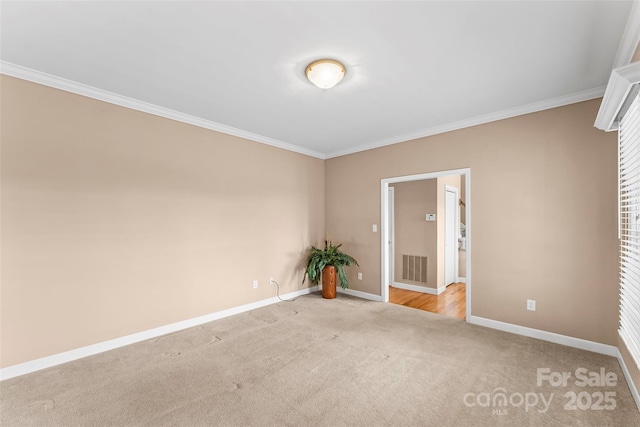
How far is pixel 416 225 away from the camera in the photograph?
17.6 ft

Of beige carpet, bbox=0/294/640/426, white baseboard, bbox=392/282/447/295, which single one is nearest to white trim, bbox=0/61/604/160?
beige carpet, bbox=0/294/640/426

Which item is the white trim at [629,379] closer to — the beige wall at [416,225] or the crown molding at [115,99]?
the beige wall at [416,225]

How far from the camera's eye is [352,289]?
16.5 feet

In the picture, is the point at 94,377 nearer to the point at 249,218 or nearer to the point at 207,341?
the point at 207,341

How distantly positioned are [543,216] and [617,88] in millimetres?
1972

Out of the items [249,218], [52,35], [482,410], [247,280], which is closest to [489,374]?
[482,410]

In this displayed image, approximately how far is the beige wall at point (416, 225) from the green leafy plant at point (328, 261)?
1.27 meters

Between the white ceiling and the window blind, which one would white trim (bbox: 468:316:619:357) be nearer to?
the window blind

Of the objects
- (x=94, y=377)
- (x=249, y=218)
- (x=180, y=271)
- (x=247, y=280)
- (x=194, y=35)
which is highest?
(x=194, y=35)

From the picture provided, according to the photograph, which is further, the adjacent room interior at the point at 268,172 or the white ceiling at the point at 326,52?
the adjacent room interior at the point at 268,172

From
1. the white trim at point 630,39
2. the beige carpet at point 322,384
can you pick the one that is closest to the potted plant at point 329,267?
the beige carpet at point 322,384

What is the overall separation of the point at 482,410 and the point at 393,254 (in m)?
3.80

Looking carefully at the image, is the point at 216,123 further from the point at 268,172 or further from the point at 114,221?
the point at 114,221

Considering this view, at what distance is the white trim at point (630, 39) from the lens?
5.61 feet
